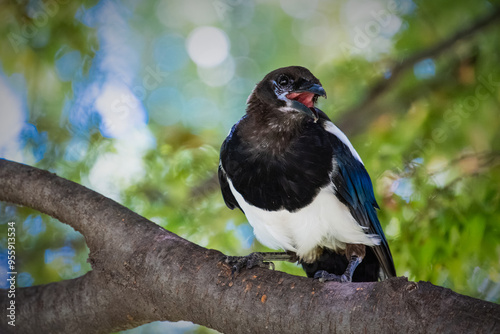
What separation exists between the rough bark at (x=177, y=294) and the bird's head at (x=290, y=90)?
77 cm

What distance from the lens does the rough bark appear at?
4.88 ft

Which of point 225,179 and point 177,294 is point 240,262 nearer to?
point 177,294

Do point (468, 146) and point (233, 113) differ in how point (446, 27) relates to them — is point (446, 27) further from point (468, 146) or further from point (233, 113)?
point (233, 113)

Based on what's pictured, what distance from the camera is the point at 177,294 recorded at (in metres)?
1.92

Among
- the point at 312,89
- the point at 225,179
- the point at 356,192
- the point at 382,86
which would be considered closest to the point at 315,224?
the point at 356,192

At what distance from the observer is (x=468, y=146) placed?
3.59 metres

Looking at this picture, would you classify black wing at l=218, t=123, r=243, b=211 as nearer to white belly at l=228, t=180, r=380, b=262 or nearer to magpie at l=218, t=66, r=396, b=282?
magpie at l=218, t=66, r=396, b=282

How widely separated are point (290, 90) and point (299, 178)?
1.41 ft

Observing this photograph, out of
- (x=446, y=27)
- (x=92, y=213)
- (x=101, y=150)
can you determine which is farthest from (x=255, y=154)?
(x=446, y=27)

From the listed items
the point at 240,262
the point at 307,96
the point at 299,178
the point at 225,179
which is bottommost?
the point at 240,262

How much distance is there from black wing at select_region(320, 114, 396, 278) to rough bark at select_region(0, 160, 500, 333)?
64cm

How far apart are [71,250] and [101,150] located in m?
0.75

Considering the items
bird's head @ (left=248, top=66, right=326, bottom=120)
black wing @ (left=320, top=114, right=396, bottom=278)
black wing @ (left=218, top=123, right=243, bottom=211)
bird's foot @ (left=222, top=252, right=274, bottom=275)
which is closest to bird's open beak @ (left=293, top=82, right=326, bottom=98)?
bird's head @ (left=248, top=66, right=326, bottom=120)

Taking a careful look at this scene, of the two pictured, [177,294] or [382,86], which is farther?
[382,86]
